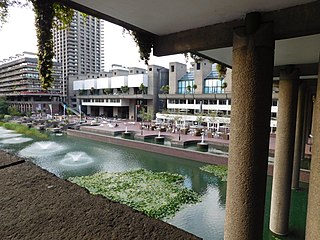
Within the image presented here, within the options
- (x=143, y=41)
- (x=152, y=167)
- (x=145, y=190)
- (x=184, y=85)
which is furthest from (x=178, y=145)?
(x=184, y=85)

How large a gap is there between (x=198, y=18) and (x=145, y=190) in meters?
8.59

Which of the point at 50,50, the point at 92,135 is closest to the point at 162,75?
the point at 92,135

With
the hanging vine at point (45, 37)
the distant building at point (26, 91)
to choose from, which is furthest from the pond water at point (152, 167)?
the distant building at point (26, 91)

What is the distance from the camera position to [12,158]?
11.3 feet

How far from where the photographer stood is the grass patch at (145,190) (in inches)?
345

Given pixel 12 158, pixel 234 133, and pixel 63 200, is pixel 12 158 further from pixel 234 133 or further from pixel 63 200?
pixel 234 133

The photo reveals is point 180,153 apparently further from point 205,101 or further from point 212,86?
point 212,86

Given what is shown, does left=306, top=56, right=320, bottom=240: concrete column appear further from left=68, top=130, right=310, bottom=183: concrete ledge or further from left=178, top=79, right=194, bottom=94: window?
left=178, top=79, right=194, bottom=94: window

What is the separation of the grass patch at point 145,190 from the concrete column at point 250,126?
5583mm

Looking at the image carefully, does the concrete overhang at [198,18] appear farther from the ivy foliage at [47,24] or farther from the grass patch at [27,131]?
the grass patch at [27,131]

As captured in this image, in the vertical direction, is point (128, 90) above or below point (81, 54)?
below

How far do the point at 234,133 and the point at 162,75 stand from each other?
39567 mm

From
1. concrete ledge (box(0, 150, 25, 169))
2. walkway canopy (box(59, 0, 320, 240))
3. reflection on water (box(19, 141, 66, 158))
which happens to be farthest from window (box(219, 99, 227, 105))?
concrete ledge (box(0, 150, 25, 169))

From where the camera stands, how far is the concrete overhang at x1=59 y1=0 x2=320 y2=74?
8.70ft
